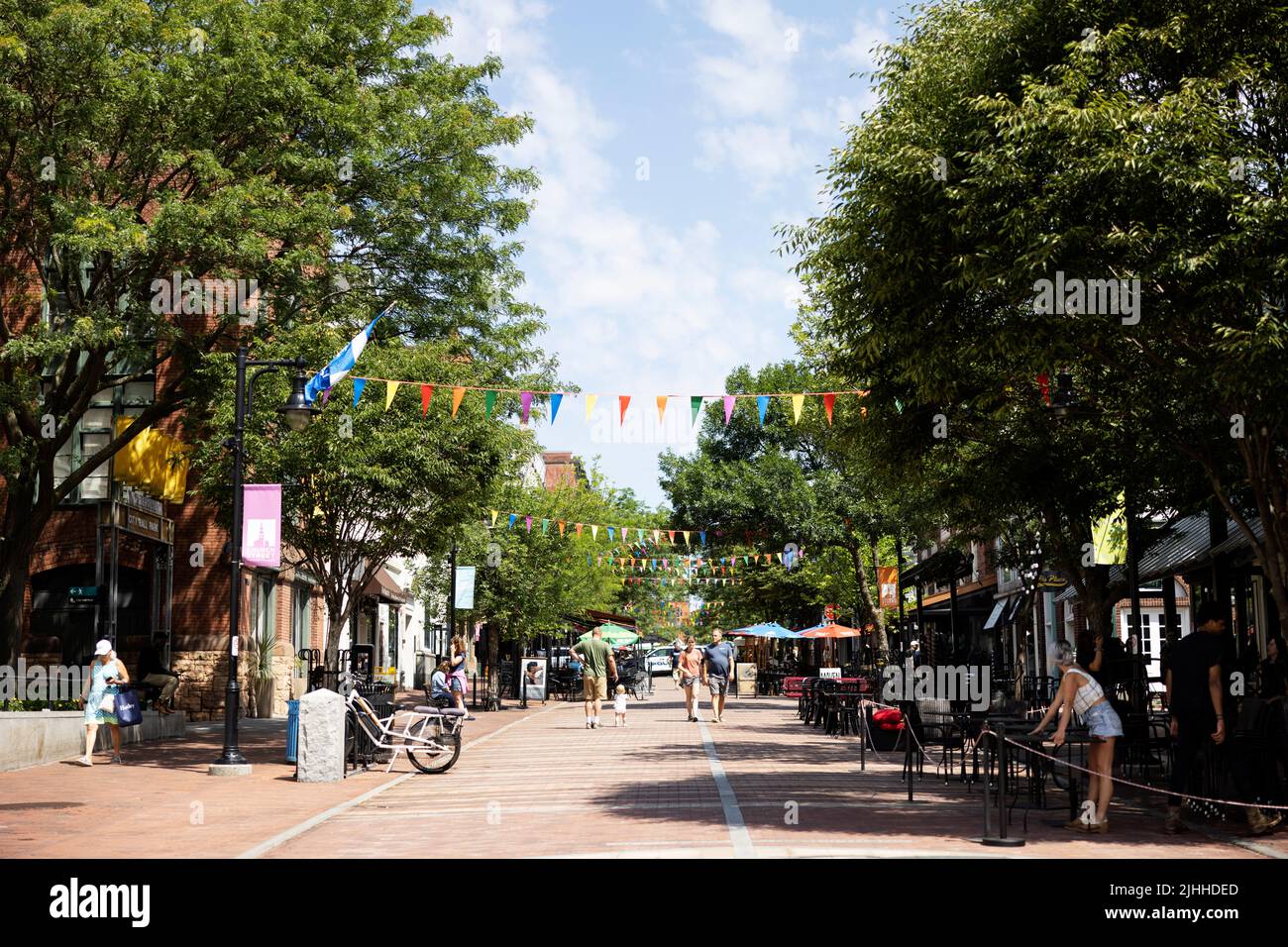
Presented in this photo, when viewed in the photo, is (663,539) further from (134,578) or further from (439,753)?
(439,753)

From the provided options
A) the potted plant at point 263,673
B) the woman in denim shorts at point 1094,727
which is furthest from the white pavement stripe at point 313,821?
the potted plant at point 263,673

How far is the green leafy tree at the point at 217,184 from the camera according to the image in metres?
20.5

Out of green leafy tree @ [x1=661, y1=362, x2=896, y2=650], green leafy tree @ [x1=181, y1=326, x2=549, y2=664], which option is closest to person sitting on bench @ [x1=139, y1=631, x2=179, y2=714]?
green leafy tree @ [x1=181, y1=326, x2=549, y2=664]

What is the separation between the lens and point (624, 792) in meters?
14.2

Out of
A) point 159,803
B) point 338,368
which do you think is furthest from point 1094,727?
point 338,368

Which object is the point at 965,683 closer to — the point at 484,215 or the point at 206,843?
the point at 484,215

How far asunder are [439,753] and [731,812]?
23.1ft

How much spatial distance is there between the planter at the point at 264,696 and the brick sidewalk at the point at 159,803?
9.00m

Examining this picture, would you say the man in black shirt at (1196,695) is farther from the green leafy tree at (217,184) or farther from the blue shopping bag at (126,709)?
the green leafy tree at (217,184)

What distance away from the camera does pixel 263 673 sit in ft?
103

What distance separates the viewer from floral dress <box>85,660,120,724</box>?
61.0 ft

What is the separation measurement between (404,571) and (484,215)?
29752 millimetres

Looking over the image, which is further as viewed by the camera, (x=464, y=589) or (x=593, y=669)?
(x=464, y=589)
